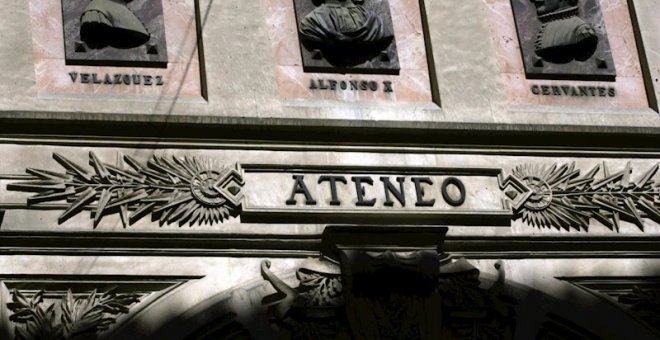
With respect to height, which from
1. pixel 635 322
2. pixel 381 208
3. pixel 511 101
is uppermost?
pixel 511 101

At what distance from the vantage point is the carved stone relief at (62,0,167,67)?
17672 millimetres

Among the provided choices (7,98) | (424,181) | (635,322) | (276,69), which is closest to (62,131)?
(7,98)

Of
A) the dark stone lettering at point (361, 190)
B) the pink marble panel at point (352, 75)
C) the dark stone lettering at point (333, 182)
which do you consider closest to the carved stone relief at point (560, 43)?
the pink marble panel at point (352, 75)

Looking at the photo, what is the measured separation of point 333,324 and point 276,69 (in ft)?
8.82

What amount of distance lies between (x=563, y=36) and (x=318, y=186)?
3212 mm

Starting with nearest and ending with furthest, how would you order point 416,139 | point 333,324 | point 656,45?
point 333,324 < point 416,139 < point 656,45

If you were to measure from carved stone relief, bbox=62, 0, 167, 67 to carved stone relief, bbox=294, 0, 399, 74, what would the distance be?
1.40 meters

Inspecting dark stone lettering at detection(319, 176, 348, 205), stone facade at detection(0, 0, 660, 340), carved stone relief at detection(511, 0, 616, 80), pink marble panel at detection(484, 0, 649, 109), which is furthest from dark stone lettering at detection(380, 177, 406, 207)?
carved stone relief at detection(511, 0, 616, 80)

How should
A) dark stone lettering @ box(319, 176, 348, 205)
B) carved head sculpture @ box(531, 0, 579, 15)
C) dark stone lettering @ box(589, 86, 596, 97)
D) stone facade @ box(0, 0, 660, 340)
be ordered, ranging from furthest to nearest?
carved head sculpture @ box(531, 0, 579, 15)
dark stone lettering @ box(589, 86, 596, 97)
dark stone lettering @ box(319, 176, 348, 205)
stone facade @ box(0, 0, 660, 340)

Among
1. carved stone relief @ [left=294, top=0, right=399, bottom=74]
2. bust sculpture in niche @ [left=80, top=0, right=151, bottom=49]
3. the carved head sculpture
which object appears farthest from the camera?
the carved head sculpture

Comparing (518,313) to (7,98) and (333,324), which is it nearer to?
(333,324)

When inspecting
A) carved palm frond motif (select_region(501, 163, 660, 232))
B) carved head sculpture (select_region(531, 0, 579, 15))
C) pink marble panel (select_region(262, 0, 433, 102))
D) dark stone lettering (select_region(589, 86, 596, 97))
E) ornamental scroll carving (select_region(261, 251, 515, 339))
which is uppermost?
carved head sculpture (select_region(531, 0, 579, 15))

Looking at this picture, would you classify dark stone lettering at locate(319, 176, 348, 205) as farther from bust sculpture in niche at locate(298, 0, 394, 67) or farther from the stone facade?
bust sculpture in niche at locate(298, 0, 394, 67)

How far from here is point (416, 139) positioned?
17844mm
